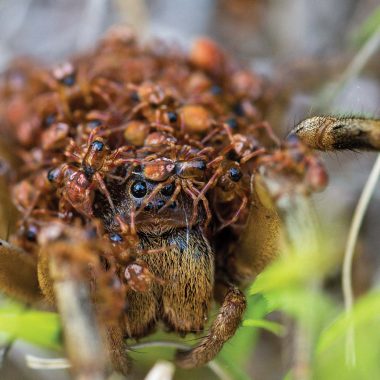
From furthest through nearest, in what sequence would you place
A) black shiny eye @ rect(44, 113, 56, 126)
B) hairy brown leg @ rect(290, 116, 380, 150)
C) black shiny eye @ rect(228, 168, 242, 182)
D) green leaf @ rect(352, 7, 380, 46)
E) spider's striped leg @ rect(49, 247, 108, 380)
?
green leaf @ rect(352, 7, 380, 46) < black shiny eye @ rect(44, 113, 56, 126) < black shiny eye @ rect(228, 168, 242, 182) < hairy brown leg @ rect(290, 116, 380, 150) < spider's striped leg @ rect(49, 247, 108, 380)

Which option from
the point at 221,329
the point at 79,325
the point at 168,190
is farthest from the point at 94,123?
the point at 79,325

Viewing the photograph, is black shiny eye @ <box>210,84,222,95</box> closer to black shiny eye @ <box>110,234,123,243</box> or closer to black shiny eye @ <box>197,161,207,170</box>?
black shiny eye @ <box>197,161,207,170</box>

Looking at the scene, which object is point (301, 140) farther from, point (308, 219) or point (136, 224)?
point (136, 224)

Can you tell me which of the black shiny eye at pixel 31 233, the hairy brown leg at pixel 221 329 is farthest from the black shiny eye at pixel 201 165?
the black shiny eye at pixel 31 233

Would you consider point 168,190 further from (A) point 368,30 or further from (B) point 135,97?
(A) point 368,30

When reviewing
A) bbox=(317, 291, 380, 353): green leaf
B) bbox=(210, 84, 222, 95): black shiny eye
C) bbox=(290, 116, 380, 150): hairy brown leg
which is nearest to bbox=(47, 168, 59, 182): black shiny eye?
bbox=(290, 116, 380, 150): hairy brown leg

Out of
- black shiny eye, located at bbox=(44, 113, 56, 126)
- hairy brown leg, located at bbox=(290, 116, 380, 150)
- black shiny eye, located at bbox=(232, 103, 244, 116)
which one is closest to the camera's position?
hairy brown leg, located at bbox=(290, 116, 380, 150)

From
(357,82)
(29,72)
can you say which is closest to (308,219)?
(29,72)
